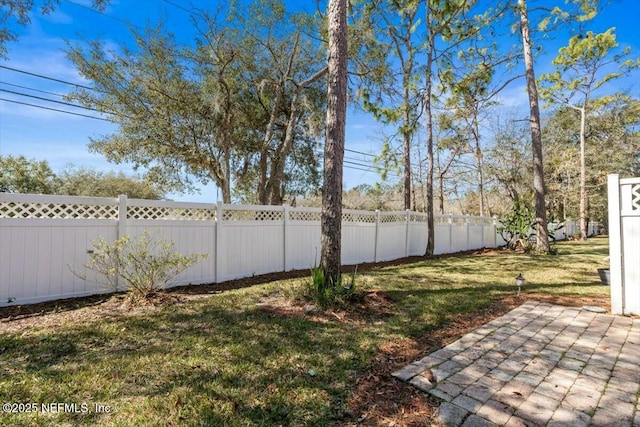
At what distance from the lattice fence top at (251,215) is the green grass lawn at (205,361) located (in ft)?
5.76

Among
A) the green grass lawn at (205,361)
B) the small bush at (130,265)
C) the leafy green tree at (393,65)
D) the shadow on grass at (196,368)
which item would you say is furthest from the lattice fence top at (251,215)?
the leafy green tree at (393,65)

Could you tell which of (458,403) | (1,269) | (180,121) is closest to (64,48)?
(180,121)

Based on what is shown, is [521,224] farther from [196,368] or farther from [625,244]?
[196,368]

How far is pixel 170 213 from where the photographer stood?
5.43 m

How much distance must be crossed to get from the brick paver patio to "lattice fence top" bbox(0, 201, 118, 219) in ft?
14.8

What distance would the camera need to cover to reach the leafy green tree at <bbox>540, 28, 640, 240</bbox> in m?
14.0

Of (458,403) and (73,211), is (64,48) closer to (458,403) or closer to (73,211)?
(73,211)

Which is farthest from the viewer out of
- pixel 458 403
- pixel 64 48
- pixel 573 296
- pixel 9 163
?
pixel 9 163

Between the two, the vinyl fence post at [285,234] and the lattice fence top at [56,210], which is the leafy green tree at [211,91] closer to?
the vinyl fence post at [285,234]

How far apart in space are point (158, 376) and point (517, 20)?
12334 millimetres

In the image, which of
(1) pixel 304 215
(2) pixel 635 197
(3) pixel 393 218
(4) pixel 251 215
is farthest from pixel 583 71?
(4) pixel 251 215

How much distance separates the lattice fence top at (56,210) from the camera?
161 inches

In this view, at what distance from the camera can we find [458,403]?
2.15 m

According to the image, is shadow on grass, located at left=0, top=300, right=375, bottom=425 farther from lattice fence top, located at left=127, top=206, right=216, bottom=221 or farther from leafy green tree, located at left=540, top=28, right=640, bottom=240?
leafy green tree, located at left=540, top=28, right=640, bottom=240
